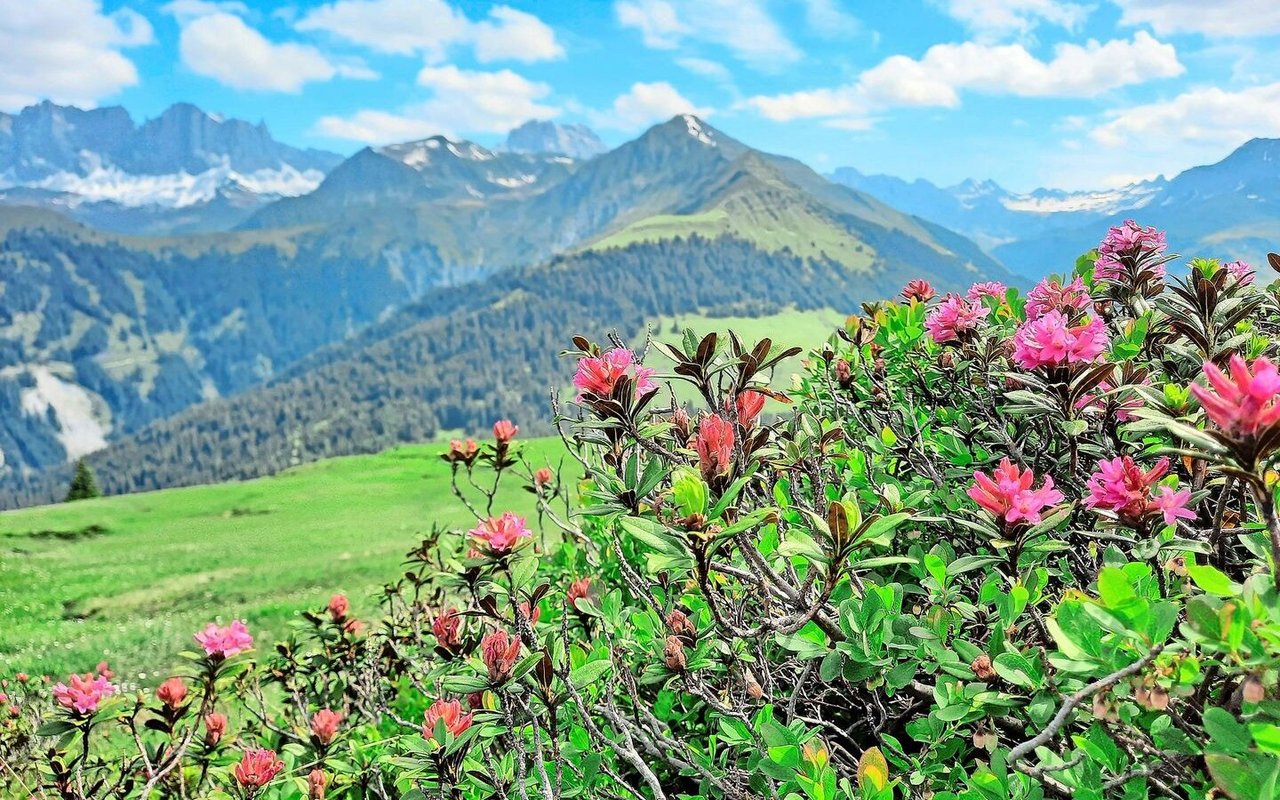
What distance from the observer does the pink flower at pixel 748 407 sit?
80.8 inches

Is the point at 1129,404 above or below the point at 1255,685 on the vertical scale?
above

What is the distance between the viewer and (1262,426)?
999 mm

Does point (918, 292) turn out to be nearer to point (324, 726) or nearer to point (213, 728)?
point (324, 726)

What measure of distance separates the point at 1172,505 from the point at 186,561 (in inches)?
963

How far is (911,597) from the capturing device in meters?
2.45

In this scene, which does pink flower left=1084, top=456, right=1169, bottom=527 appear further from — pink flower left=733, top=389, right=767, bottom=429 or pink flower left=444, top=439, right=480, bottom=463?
pink flower left=444, top=439, right=480, bottom=463

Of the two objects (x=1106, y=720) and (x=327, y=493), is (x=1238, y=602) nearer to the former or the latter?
(x=1106, y=720)

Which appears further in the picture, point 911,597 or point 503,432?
point 503,432

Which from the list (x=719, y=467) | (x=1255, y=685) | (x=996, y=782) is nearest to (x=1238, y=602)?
(x=1255, y=685)

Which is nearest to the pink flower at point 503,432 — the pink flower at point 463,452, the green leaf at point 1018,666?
the pink flower at point 463,452

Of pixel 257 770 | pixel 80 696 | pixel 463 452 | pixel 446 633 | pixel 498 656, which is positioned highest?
Answer: pixel 463 452

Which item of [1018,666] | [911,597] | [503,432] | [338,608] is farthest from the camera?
[338,608]

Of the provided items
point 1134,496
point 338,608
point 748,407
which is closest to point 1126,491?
point 1134,496

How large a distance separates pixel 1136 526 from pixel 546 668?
4.91 ft
